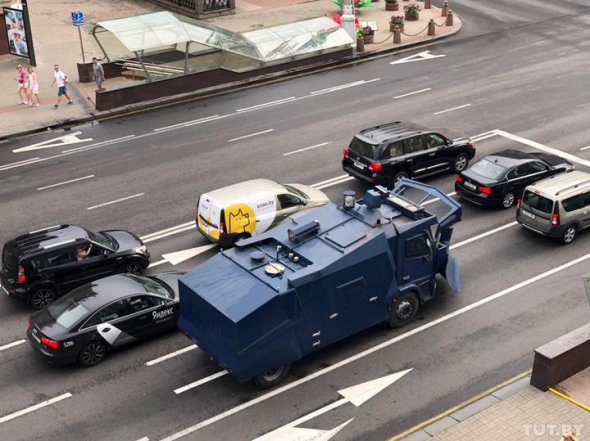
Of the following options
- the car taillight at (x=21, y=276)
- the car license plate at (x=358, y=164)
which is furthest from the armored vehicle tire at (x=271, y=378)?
the car license plate at (x=358, y=164)

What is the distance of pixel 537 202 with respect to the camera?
23641 millimetres

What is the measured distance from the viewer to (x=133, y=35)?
3641 cm

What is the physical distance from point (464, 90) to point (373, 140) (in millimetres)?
11032

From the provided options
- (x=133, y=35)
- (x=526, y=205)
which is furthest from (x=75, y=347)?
(x=133, y=35)

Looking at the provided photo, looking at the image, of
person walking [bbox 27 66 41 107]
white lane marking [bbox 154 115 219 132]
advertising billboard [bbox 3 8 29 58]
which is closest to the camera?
white lane marking [bbox 154 115 219 132]

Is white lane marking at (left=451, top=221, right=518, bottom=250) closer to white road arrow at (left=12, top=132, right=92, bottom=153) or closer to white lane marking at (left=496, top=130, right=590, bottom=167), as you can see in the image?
white lane marking at (left=496, top=130, right=590, bottom=167)

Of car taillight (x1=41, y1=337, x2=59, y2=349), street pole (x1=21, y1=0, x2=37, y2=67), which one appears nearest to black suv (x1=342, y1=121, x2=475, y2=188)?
car taillight (x1=41, y1=337, x2=59, y2=349)

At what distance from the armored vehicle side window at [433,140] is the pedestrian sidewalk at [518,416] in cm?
1144

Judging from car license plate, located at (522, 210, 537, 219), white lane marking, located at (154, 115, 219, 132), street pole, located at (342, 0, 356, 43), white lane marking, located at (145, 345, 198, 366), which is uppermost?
street pole, located at (342, 0, 356, 43)

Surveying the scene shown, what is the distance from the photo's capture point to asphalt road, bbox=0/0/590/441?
56.2 ft

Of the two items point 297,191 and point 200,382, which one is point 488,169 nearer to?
point 297,191

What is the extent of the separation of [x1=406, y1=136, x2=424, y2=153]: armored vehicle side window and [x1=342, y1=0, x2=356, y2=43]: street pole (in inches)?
622

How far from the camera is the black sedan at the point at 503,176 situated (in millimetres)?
25250

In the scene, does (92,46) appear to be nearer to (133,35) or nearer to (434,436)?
(133,35)
